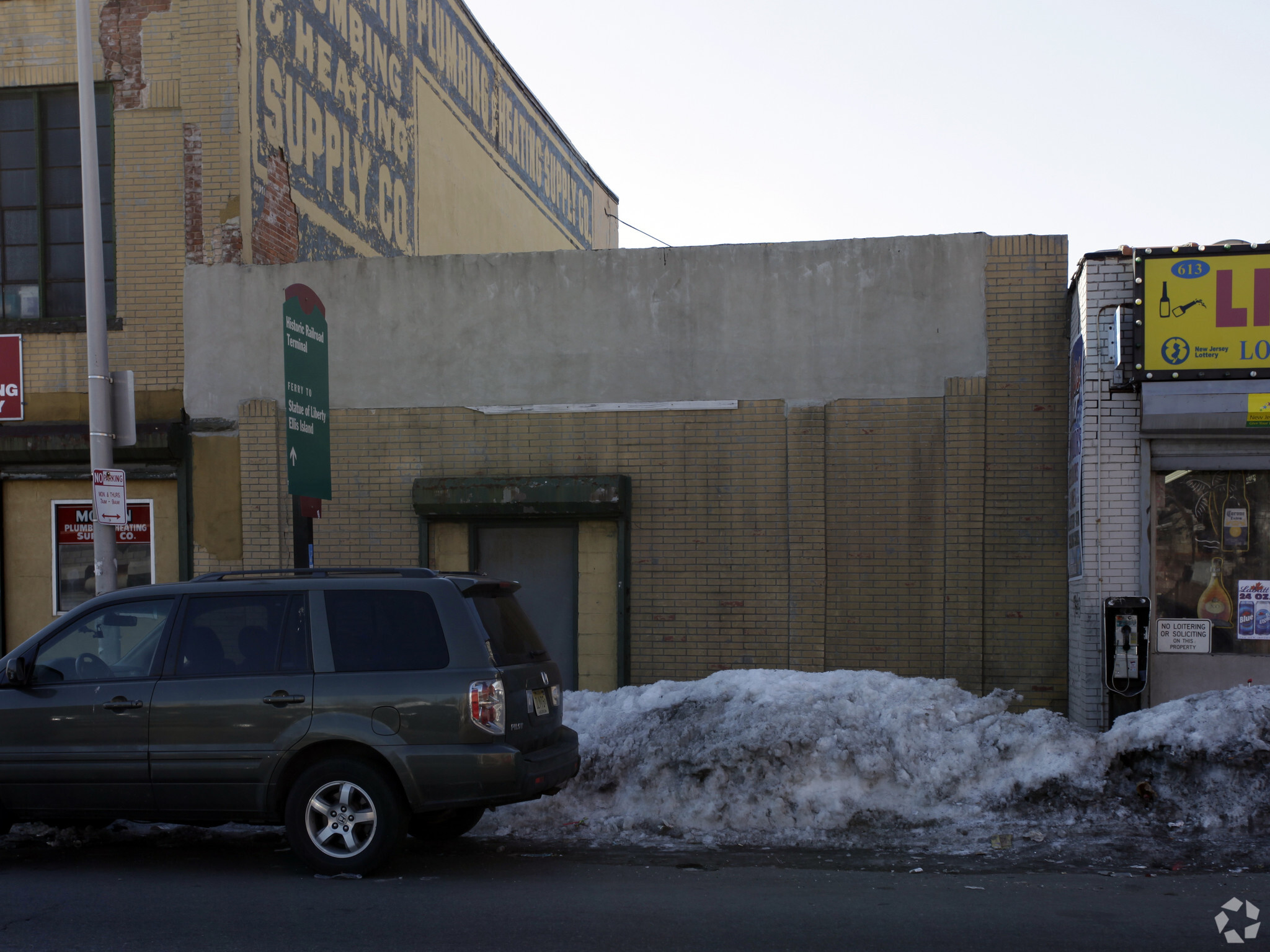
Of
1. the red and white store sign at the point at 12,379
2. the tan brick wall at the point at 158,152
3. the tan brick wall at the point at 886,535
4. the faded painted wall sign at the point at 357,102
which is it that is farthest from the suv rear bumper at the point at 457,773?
the red and white store sign at the point at 12,379

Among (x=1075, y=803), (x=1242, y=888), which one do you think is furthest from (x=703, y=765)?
(x=1242, y=888)

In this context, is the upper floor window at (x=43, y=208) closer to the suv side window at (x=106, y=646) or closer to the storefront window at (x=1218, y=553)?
the suv side window at (x=106, y=646)

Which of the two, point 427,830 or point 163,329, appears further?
point 163,329

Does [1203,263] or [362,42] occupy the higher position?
[362,42]

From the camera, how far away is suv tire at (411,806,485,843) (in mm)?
7574

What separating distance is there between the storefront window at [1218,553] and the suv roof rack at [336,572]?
719 centimetres

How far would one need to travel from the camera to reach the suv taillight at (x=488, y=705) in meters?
6.57

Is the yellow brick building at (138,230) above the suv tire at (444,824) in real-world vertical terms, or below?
above

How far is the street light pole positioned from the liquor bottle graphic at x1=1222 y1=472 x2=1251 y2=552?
10350mm

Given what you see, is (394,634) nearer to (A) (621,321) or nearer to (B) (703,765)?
(B) (703,765)

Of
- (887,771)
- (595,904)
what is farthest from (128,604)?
(887,771)

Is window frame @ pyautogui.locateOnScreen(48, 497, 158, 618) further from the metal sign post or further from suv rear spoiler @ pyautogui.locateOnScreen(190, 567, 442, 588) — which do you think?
suv rear spoiler @ pyautogui.locateOnScreen(190, 567, 442, 588)

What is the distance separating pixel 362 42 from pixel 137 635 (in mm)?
12184

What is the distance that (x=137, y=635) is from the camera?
7016 millimetres
